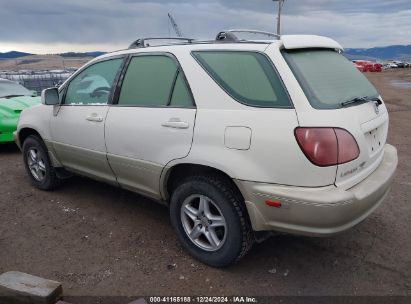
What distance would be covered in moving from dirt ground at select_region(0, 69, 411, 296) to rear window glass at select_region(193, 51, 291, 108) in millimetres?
1416

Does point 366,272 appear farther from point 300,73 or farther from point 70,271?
point 70,271

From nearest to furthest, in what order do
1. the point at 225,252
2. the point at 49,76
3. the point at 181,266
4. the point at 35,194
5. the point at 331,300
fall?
1. the point at 331,300
2. the point at 225,252
3. the point at 181,266
4. the point at 35,194
5. the point at 49,76

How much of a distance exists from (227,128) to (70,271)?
1794 mm

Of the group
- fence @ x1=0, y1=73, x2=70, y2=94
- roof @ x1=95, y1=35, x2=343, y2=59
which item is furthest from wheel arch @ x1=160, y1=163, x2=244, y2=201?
fence @ x1=0, y1=73, x2=70, y2=94

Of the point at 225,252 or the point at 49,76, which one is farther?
the point at 49,76

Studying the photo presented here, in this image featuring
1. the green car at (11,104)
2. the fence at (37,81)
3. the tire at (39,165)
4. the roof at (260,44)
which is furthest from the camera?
the fence at (37,81)

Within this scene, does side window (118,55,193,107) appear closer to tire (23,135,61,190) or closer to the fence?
tire (23,135,61,190)

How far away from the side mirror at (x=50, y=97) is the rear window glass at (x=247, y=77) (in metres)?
2.08

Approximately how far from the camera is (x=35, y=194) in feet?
16.2

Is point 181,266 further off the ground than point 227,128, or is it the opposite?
point 227,128

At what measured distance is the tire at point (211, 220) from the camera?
288 cm

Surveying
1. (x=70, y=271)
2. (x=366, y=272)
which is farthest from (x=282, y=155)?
(x=70, y=271)

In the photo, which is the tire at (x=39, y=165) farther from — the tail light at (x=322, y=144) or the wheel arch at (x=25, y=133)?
the tail light at (x=322, y=144)

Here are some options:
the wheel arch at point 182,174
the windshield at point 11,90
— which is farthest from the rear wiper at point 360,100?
the windshield at point 11,90
